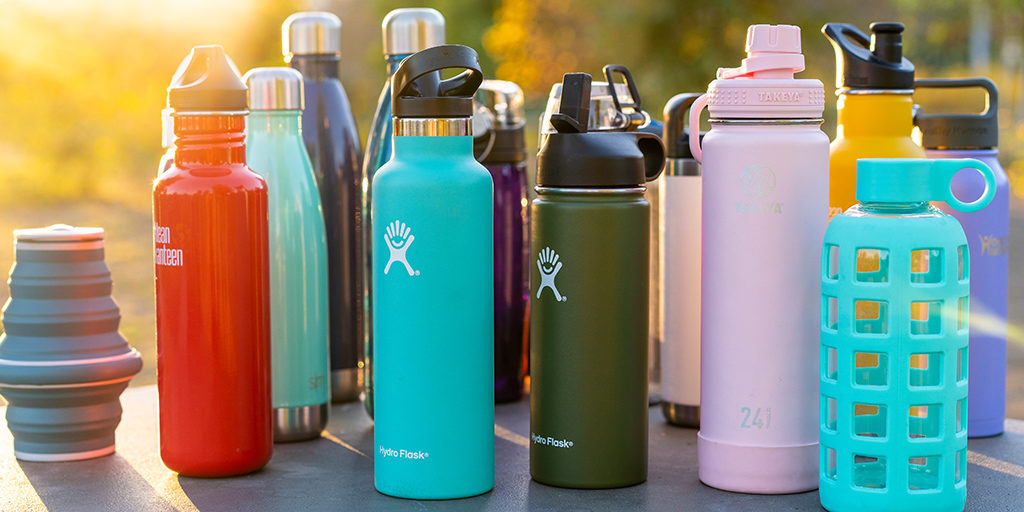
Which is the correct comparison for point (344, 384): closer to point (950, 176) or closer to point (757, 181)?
point (757, 181)

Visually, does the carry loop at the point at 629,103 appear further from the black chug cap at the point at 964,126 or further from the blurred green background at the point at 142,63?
the blurred green background at the point at 142,63

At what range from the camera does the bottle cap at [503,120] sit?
160 centimetres

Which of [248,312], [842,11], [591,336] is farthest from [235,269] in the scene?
[842,11]

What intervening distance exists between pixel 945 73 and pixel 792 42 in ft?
49.0

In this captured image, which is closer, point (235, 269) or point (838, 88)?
point (235, 269)

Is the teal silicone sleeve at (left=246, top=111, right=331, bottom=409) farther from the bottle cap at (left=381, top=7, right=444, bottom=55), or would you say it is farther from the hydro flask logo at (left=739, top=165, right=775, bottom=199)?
the hydro flask logo at (left=739, top=165, right=775, bottom=199)

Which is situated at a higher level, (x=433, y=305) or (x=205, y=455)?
(x=433, y=305)

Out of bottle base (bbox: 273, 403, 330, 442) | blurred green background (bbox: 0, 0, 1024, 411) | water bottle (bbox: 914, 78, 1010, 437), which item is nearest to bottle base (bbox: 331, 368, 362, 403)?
bottle base (bbox: 273, 403, 330, 442)

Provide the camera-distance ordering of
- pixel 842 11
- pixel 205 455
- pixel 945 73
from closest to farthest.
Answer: pixel 205 455 → pixel 842 11 → pixel 945 73

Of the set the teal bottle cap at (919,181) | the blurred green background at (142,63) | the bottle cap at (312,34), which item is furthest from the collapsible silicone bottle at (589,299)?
the blurred green background at (142,63)

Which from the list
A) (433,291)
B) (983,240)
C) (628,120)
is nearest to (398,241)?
(433,291)

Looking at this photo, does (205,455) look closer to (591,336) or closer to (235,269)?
(235,269)

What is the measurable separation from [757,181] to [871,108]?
271 mm

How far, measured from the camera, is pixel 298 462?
4.24ft
